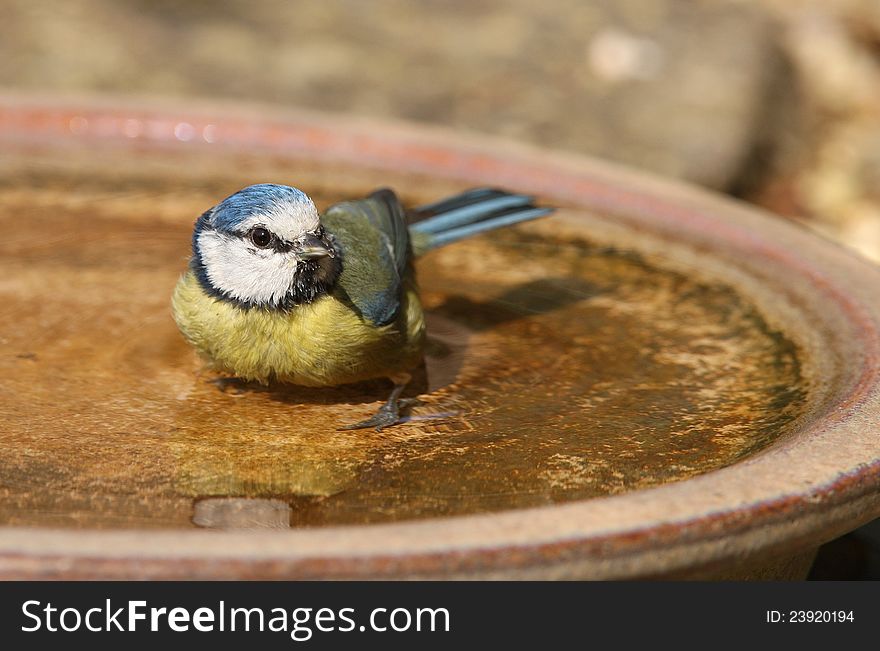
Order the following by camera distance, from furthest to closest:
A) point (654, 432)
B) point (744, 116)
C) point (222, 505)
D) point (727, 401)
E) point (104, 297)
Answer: point (744, 116), point (104, 297), point (727, 401), point (654, 432), point (222, 505)

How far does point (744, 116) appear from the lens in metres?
7.70

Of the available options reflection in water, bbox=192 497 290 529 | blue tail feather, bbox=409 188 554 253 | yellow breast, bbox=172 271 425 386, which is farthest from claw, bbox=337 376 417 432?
blue tail feather, bbox=409 188 554 253

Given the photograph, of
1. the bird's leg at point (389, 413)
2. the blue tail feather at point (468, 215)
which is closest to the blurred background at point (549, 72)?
the blue tail feather at point (468, 215)

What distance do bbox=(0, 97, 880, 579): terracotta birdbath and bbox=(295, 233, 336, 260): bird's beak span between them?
435 millimetres

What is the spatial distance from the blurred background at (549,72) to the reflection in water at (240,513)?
14.8ft

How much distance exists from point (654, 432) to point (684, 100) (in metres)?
4.80

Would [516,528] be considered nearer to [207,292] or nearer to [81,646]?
[81,646]

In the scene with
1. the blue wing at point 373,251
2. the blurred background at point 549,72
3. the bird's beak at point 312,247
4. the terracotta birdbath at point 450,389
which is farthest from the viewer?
the blurred background at point 549,72

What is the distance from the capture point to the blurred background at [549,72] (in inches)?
290

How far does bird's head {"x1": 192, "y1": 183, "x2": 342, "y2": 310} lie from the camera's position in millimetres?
3318

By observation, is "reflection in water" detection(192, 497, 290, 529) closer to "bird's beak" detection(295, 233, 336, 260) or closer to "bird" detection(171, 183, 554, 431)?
"bird" detection(171, 183, 554, 431)

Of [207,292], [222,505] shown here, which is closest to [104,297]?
[207,292]

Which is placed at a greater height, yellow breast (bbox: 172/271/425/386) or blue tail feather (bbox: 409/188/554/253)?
blue tail feather (bbox: 409/188/554/253)

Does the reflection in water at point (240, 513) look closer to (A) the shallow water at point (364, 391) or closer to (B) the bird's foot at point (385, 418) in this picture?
(A) the shallow water at point (364, 391)
